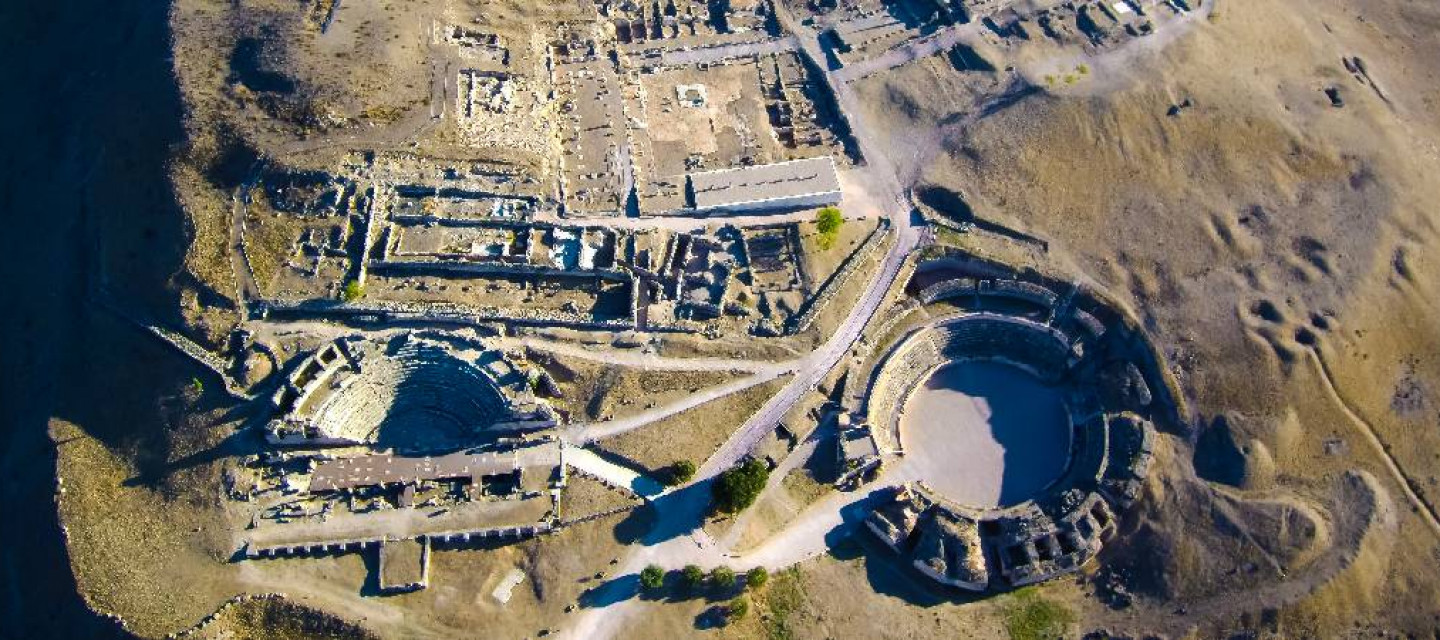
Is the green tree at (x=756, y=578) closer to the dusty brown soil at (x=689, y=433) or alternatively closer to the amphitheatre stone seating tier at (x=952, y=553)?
the dusty brown soil at (x=689, y=433)

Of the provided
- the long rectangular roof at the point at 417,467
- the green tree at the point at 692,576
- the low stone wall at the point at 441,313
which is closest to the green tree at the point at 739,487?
the green tree at the point at 692,576

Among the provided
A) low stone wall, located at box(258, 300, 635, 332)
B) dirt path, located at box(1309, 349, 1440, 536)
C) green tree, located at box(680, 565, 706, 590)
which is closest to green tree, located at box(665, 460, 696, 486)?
green tree, located at box(680, 565, 706, 590)

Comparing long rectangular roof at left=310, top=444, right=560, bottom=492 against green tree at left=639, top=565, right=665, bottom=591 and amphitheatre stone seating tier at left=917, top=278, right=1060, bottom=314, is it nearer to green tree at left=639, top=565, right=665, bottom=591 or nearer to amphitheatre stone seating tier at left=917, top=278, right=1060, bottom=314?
green tree at left=639, top=565, right=665, bottom=591

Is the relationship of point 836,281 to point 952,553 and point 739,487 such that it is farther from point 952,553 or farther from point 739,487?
point 952,553

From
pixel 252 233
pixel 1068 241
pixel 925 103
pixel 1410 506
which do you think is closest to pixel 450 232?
pixel 252 233

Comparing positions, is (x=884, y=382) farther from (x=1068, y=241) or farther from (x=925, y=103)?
(x=925, y=103)
